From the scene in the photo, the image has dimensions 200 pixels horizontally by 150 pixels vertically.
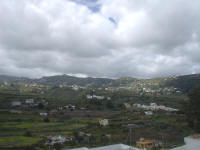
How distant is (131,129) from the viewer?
27891 mm

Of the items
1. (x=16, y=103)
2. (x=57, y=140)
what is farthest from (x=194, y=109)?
(x=16, y=103)

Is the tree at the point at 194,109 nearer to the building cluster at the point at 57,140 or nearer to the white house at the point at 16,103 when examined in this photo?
the building cluster at the point at 57,140

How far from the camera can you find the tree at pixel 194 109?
63.4 feet

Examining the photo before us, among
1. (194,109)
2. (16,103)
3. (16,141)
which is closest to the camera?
(194,109)

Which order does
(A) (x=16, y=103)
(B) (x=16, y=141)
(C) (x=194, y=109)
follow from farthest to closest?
1. (A) (x=16, y=103)
2. (B) (x=16, y=141)
3. (C) (x=194, y=109)

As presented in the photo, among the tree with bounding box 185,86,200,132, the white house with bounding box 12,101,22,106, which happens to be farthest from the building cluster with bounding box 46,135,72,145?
the white house with bounding box 12,101,22,106

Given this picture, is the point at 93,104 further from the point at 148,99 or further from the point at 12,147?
the point at 12,147

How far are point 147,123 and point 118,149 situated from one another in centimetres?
1800

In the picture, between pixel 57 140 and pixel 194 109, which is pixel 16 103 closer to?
pixel 57 140

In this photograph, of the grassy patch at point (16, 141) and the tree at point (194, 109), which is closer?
the tree at point (194, 109)

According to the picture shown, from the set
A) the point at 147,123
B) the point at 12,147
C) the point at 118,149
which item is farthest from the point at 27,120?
the point at 118,149

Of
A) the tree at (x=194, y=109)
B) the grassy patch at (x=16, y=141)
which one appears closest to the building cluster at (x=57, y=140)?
the grassy patch at (x=16, y=141)

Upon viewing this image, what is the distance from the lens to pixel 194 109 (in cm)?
2000

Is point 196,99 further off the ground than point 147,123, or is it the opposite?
point 196,99
